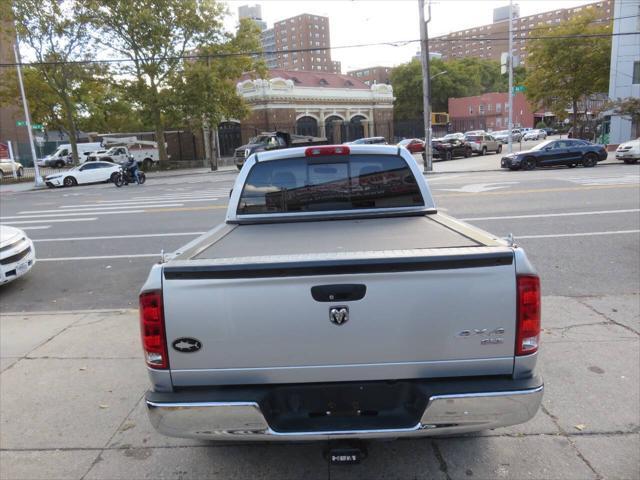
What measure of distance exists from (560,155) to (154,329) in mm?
25217

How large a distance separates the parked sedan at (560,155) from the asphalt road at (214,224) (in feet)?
16.5

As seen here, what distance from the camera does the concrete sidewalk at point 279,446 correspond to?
3043 millimetres

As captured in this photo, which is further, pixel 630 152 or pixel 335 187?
pixel 630 152

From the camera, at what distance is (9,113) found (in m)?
59.9

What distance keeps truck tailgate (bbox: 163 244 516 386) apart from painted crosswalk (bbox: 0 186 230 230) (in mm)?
12494

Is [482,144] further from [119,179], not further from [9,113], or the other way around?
[9,113]

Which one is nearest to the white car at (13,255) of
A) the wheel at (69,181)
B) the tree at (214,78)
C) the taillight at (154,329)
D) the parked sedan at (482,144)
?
the taillight at (154,329)

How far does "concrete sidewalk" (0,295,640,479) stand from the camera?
3043mm

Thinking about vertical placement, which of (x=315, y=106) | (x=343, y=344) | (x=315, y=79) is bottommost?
(x=343, y=344)

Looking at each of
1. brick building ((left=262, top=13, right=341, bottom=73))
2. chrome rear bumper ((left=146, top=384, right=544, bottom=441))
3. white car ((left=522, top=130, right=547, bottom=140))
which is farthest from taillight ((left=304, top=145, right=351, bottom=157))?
brick building ((left=262, top=13, right=341, bottom=73))

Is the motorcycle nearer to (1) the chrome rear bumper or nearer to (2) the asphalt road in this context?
(2) the asphalt road

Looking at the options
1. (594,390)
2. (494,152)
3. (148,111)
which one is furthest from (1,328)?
(494,152)

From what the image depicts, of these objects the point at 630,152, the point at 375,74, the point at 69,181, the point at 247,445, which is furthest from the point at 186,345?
the point at 375,74

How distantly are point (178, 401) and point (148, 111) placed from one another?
39.1 m
